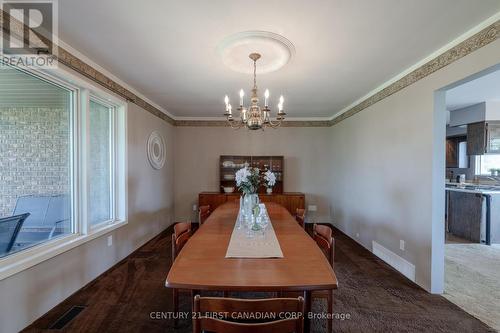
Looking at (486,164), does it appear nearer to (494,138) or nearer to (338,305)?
(494,138)

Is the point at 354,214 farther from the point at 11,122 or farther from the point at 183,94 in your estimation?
the point at 11,122

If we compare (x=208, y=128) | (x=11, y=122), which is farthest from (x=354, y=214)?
(x=11, y=122)

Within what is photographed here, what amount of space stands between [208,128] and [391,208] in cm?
390

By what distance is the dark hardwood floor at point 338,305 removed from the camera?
1.87 meters

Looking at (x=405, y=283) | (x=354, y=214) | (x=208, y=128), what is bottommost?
(x=405, y=283)

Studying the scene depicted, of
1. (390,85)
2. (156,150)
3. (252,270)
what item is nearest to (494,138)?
(390,85)

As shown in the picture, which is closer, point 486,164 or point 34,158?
point 34,158

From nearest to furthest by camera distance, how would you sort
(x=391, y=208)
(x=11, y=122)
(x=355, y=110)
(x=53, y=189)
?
(x=11, y=122)
(x=53, y=189)
(x=391, y=208)
(x=355, y=110)

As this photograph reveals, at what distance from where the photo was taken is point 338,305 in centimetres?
217

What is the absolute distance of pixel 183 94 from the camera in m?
3.64

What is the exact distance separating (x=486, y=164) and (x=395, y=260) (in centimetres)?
435

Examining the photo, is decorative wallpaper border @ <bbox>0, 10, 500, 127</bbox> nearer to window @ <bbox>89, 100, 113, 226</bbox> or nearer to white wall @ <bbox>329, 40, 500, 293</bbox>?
white wall @ <bbox>329, 40, 500, 293</bbox>

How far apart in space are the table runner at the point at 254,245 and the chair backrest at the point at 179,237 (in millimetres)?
467

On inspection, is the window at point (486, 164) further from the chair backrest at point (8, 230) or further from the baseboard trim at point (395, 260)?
the chair backrest at point (8, 230)
